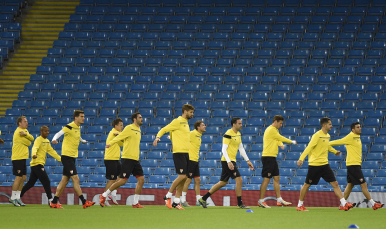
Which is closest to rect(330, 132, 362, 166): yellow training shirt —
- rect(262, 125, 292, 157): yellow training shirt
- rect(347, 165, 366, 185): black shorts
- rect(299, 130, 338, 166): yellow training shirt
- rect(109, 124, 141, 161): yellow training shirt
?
rect(347, 165, 366, 185): black shorts

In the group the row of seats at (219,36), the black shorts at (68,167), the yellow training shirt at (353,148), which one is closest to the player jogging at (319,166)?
the yellow training shirt at (353,148)

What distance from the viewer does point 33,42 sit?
24.7m

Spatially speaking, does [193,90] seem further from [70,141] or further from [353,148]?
[353,148]

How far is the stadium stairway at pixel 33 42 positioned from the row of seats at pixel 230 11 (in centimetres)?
132

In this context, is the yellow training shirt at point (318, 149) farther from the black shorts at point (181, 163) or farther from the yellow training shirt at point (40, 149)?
the yellow training shirt at point (40, 149)

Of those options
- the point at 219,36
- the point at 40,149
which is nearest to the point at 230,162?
the point at 40,149

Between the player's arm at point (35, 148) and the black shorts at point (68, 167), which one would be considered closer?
the black shorts at point (68, 167)

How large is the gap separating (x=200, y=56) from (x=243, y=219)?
45.5 feet

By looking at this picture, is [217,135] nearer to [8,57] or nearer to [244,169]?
[244,169]

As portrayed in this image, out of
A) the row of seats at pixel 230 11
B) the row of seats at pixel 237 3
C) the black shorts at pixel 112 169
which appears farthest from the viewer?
the row of seats at pixel 237 3

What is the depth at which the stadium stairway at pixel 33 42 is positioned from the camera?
74.9ft

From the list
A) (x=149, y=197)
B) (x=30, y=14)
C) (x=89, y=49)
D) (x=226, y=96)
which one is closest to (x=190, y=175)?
(x=149, y=197)

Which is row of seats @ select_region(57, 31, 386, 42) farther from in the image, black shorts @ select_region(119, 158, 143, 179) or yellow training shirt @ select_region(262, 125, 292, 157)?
black shorts @ select_region(119, 158, 143, 179)

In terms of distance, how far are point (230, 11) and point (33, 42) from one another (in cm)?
954
